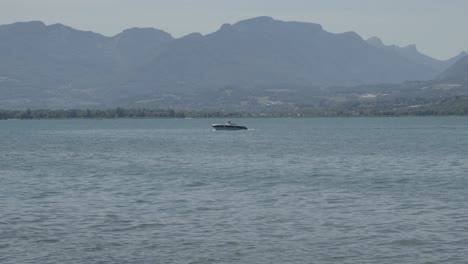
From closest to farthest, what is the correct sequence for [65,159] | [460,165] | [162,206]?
[162,206]
[460,165]
[65,159]

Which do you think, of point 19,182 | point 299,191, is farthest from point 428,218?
point 19,182

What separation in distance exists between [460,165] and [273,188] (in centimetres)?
2700

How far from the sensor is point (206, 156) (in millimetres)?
96250

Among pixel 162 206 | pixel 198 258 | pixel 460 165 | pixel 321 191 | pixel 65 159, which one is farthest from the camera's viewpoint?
pixel 65 159

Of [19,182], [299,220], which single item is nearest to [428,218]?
[299,220]

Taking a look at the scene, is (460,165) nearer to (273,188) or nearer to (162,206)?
(273,188)

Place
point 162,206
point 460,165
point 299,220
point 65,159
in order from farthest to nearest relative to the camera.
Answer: point 65,159 → point 460,165 → point 162,206 → point 299,220

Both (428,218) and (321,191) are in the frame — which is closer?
(428,218)

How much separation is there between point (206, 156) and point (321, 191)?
43036 millimetres

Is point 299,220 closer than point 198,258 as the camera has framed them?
No

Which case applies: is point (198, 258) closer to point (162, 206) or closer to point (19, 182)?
point (162, 206)

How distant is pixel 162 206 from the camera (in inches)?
1854

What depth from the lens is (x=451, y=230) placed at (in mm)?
38281

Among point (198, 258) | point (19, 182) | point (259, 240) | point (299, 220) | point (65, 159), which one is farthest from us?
point (65, 159)
